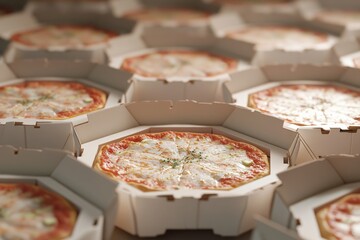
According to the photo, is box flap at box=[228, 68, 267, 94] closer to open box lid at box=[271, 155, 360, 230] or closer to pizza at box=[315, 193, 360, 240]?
open box lid at box=[271, 155, 360, 230]

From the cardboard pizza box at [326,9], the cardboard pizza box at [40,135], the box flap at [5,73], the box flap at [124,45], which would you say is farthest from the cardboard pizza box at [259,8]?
the cardboard pizza box at [40,135]

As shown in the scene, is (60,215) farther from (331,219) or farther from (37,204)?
(331,219)

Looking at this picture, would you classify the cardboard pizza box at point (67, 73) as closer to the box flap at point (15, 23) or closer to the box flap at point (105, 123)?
the box flap at point (105, 123)

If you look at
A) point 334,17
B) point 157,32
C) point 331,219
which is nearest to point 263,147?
point 331,219

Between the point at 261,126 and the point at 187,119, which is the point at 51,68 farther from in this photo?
the point at 261,126

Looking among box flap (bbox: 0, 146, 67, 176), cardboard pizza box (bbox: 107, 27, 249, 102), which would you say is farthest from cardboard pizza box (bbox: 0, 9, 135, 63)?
box flap (bbox: 0, 146, 67, 176)
